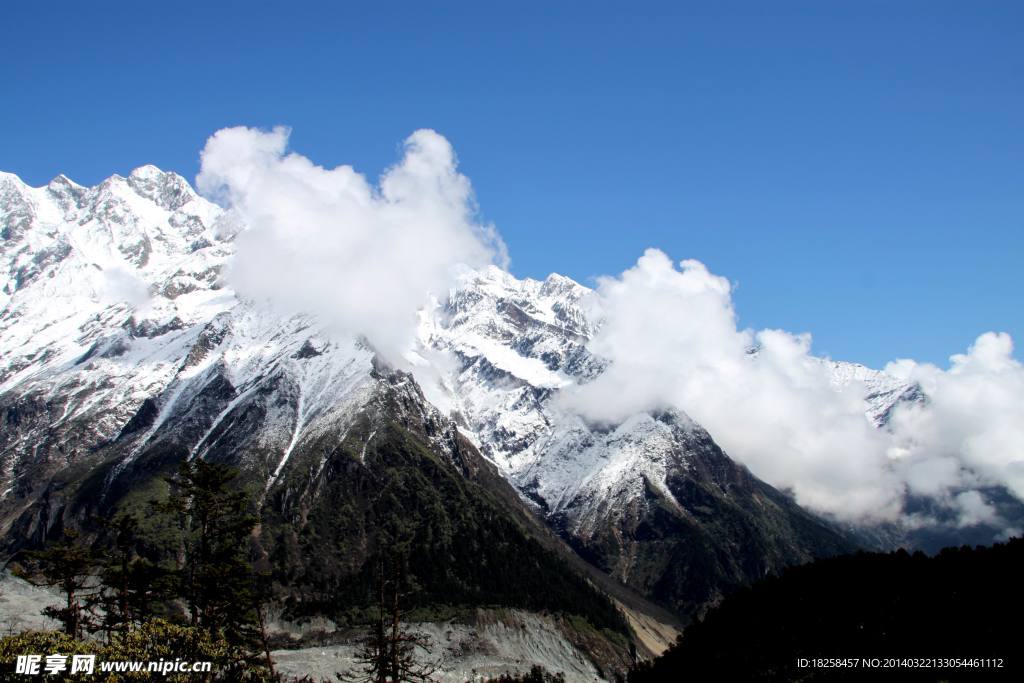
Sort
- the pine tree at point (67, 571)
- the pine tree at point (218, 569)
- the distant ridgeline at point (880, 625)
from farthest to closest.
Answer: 1. the distant ridgeline at point (880, 625)
2. the pine tree at point (67, 571)
3. the pine tree at point (218, 569)

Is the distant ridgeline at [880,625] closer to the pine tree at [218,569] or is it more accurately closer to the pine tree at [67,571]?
the pine tree at [218,569]

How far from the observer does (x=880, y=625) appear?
78438mm

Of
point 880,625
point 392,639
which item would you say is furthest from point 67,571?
point 880,625

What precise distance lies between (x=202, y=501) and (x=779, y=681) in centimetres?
5589

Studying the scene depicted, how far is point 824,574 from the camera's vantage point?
103000 millimetres

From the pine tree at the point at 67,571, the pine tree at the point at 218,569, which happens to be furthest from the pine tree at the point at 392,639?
the pine tree at the point at 67,571

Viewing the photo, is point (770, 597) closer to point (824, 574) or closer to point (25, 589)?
point (824, 574)

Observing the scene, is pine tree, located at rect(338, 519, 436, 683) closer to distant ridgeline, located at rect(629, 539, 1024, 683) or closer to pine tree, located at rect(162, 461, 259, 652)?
pine tree, located at rect(162, 461, 259, 652)

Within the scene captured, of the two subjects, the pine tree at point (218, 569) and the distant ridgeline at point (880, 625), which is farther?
the distant ridgeline at point (880, 625)

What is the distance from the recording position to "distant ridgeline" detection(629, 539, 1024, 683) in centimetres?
6819

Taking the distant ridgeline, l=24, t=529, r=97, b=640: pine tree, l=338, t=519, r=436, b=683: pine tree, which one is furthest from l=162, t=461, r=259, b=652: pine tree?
the distant ridgeline

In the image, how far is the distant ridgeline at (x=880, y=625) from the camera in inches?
2685

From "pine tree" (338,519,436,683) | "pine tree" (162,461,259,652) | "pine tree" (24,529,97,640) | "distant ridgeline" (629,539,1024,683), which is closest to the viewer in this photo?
"pine tree" (338,519,436,683)

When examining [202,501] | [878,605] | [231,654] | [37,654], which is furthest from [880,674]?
[37,654]
